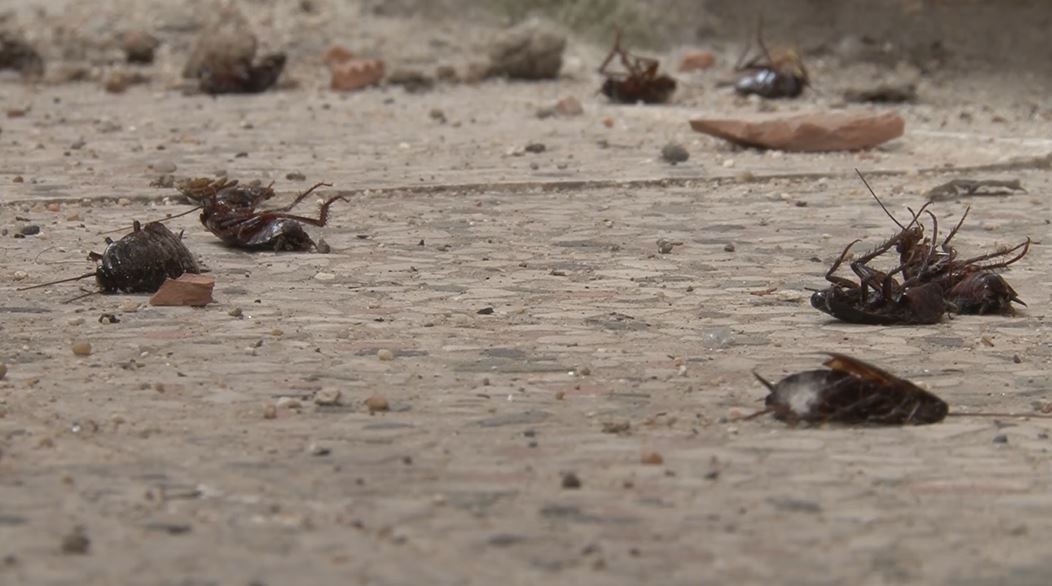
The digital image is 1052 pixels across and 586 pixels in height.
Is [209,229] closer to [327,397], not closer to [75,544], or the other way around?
[327,397]

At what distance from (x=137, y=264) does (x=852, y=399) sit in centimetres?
221

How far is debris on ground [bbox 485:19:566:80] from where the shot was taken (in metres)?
11.2

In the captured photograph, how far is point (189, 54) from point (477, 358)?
8645mm

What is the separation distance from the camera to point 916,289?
15.4 feet

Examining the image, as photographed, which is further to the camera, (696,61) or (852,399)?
(696,61)

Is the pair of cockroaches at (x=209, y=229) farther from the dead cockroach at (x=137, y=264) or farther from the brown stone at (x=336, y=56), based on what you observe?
the brown stone at (x=336, y=56)

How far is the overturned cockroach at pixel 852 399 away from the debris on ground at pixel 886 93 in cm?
653

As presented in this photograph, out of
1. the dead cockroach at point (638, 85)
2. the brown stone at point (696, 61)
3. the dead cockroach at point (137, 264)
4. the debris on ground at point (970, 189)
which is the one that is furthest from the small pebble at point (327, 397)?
the brown stone at point (696, 61)

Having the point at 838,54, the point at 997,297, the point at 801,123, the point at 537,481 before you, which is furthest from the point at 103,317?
the point at 838,54

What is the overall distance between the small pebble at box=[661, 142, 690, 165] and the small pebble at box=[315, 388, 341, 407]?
13.4 feet

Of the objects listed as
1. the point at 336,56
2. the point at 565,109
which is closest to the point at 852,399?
the point at 565,109

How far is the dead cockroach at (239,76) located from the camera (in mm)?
10625

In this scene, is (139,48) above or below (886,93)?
above

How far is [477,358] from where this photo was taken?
425 centimetres
